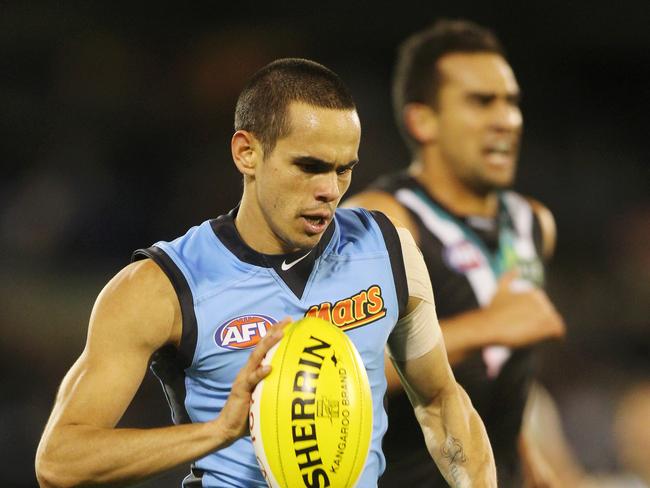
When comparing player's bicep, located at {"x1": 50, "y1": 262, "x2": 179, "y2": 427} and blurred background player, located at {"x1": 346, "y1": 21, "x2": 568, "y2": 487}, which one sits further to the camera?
blurred background player, located at {"x1": 346, "y1": 21, "x2": 568, "y2": 487}

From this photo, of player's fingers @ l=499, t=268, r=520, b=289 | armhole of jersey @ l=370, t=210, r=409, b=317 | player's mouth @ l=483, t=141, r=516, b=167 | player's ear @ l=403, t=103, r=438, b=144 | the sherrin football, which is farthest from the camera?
player's ear @ l=403, t=103, r=438, b=144

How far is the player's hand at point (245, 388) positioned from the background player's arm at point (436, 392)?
2.26ft

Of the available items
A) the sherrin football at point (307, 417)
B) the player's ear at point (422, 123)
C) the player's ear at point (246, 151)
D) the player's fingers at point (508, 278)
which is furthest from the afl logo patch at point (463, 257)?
the sherrin football at point (307, 417)

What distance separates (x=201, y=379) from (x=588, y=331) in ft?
18.2

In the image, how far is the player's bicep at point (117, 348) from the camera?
2.53m

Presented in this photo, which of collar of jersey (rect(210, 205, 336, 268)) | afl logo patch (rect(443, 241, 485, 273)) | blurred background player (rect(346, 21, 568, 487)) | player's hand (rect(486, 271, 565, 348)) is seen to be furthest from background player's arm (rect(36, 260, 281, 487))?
player's hand (rect(486, 271, 565, 348))

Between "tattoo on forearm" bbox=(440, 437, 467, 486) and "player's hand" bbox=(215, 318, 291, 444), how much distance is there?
81 centimetres

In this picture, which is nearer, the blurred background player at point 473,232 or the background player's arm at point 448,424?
the background player's arm at point 448,424

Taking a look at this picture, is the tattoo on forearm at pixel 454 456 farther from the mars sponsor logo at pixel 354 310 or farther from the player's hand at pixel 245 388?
the player's hand at pixel 245 388

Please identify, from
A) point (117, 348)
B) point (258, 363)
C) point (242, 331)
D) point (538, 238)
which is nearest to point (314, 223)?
point (242, 331)

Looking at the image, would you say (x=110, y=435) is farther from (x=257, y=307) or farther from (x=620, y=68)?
(x=620, y=68)

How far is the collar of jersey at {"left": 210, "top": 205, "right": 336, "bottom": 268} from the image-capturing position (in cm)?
288

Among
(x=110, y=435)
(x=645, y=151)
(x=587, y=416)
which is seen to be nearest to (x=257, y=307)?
(x=110, y=435)

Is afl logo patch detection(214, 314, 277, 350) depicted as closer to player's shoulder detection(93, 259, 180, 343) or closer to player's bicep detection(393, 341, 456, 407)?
player's shoulder detection(93, 259, 180, 343)
